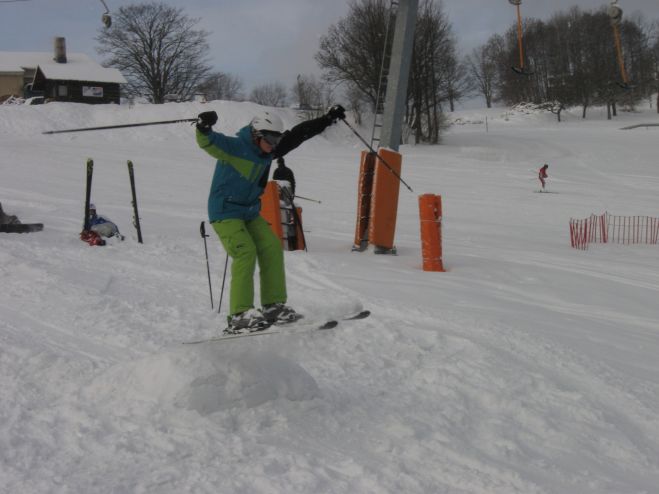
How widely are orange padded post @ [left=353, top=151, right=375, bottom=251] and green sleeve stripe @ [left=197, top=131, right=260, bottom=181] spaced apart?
20.2 feet

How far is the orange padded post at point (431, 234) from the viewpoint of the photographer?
30.6 ft

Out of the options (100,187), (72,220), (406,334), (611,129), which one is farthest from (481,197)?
(611,129)

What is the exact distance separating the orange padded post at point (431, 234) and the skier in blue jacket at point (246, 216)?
477 cm

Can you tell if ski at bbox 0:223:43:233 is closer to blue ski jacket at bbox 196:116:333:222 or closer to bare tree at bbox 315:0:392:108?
blue ski jacket at bbox 196:116:333:222

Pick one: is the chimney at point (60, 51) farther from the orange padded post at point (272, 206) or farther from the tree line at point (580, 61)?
the orange padded post at point (272, 206)

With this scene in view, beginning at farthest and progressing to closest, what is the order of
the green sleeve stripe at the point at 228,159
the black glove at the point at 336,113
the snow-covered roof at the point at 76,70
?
the snow-covered roof at the point at 76,70 < the black glove at the point at 336,113 < the green sleeve stripe at the point at 228,159

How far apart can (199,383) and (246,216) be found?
146 cm

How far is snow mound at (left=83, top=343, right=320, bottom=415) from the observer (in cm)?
381

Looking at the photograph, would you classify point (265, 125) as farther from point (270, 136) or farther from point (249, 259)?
point (249, 259)

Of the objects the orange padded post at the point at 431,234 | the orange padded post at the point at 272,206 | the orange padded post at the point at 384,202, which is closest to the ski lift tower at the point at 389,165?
the orange padded post at the point at 384,202

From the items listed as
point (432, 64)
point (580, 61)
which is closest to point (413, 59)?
point (432, 64)

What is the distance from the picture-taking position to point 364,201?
434 inches

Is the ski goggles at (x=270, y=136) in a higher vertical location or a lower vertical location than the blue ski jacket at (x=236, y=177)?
higher

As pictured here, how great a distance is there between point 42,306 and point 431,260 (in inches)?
211
